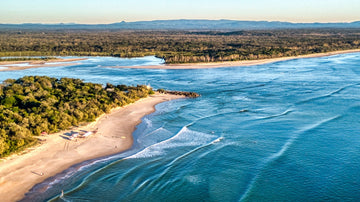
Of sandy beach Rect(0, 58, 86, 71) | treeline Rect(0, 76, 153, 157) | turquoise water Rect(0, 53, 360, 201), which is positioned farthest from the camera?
sandy beach Rect(0, 58, 86, 71)

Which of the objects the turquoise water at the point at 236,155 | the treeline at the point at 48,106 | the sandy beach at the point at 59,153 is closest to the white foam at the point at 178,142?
the turquoise water at the point at 236,155

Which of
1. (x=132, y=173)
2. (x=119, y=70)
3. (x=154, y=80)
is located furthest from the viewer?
(x=119, y=70)

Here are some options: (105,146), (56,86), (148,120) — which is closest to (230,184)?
(105,146)

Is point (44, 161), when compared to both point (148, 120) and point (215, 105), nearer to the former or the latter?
point (148, 120)

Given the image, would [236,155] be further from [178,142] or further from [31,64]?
[31,64]

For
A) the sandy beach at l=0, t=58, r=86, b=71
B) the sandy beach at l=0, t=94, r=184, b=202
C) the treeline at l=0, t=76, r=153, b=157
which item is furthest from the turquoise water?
the sandy beach at l=0, t=58, r=86, b=71

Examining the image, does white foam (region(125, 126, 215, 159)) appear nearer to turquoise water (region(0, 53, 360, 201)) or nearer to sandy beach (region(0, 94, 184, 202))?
turquoise water (region(0, 53, 360, 201))
